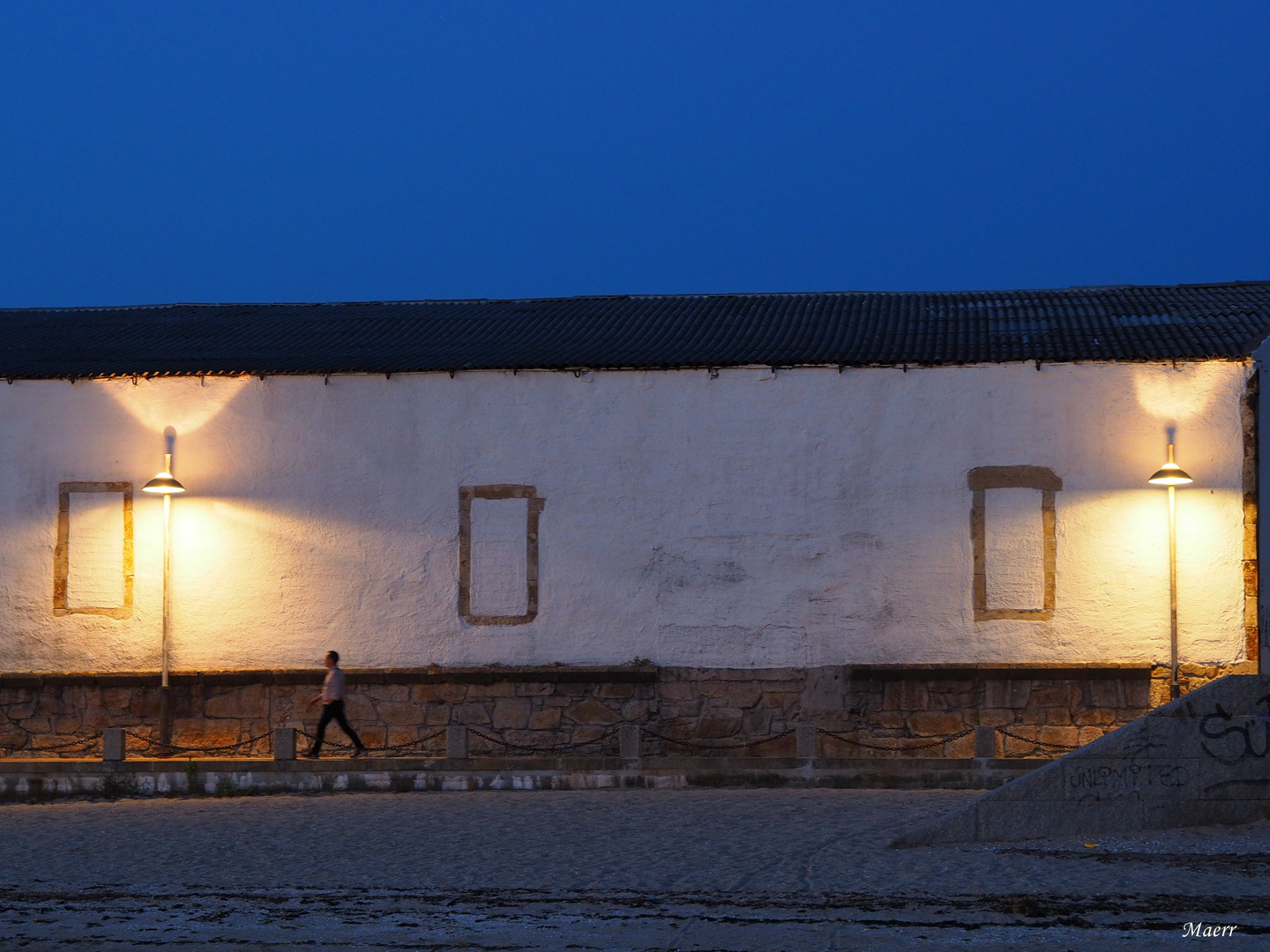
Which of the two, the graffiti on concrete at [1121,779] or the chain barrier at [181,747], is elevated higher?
the graffiti on concrete at [1121,779]

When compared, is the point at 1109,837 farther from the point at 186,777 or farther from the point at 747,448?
the point at 186,777

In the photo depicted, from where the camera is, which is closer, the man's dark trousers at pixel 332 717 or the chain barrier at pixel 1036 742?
the chain barrier at pixel 1036 742

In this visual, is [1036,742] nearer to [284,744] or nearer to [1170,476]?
[1170,476]

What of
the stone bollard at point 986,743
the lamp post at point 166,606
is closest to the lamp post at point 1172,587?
the stone bollard at point 986,743

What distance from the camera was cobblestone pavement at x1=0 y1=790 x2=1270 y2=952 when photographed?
28.8ft

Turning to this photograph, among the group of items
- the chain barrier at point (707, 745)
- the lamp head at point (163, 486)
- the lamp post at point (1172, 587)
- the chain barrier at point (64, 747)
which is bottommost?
the chain barrier at point (64, 747)

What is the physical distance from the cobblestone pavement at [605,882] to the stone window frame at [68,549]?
4676mm

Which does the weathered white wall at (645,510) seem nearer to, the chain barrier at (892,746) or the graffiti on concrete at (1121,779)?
the chain barrier at (892,746)

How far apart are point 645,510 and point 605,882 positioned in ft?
28.3

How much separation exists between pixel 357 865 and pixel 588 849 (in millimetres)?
1846

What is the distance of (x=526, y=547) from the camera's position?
18938 millimetres

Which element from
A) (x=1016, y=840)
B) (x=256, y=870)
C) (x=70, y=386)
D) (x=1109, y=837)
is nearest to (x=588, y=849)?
(x=256, y=870)

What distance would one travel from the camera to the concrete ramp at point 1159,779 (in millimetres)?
11914

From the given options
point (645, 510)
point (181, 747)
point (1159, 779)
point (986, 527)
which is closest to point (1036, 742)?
point (986, 527)
